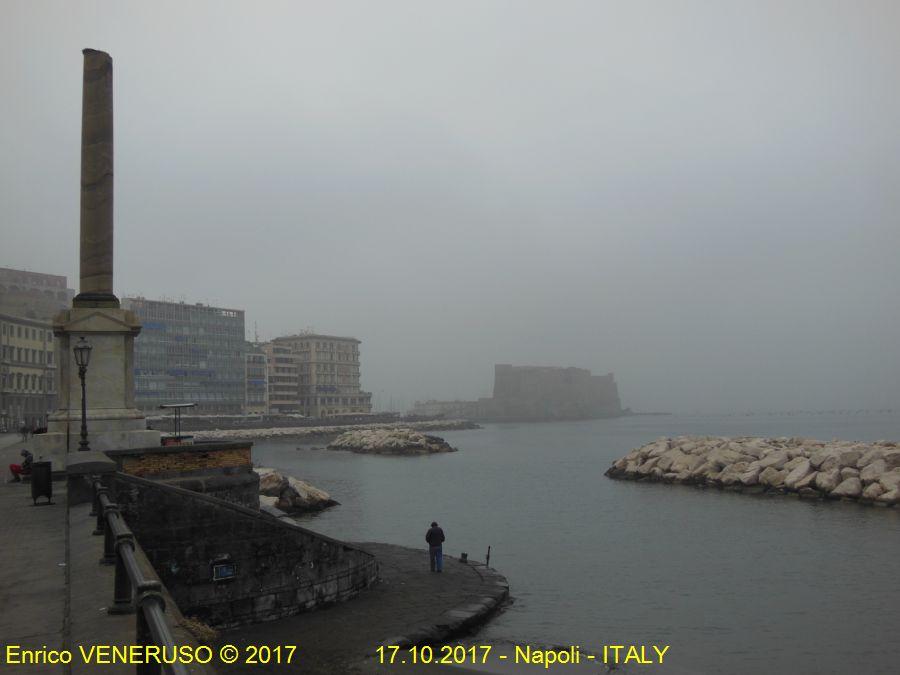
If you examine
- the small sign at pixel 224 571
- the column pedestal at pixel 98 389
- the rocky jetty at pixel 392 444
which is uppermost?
the column pedestal at pixel 98 389

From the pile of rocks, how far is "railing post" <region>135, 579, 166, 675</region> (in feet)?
101

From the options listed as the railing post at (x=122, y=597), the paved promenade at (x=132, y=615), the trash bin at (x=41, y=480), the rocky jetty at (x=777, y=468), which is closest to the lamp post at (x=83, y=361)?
the paved promenade at (x=132, y=615)

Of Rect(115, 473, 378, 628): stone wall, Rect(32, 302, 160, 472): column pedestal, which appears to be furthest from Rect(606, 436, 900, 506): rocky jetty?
Rect(32, 302, 160, 472): column pedestal

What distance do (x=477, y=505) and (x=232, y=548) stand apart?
91.4ft

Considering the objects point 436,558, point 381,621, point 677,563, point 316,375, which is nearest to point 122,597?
point 381,621

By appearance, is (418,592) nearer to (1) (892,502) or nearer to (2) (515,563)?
(2) (515,563)

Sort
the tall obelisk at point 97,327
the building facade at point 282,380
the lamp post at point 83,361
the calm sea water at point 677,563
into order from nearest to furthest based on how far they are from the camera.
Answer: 1. the lamp post at point 83,361
2. the calm sea water at point 677,563
3. the tall obelisk at point 97,327
4. the building facade at point 282,380

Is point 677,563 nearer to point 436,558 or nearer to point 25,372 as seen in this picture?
point 436,558

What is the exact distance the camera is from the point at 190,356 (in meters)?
131

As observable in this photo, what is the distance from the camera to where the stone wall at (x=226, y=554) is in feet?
42.7

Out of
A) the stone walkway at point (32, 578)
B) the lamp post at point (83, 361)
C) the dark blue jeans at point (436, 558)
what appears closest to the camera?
the stone walkway at point (32, 578)

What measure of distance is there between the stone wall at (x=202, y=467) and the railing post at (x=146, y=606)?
11.5 metres

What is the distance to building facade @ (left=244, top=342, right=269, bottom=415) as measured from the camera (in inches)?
5679

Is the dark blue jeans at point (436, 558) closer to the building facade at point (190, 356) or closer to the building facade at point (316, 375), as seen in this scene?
the building facade at point (190, 356)
